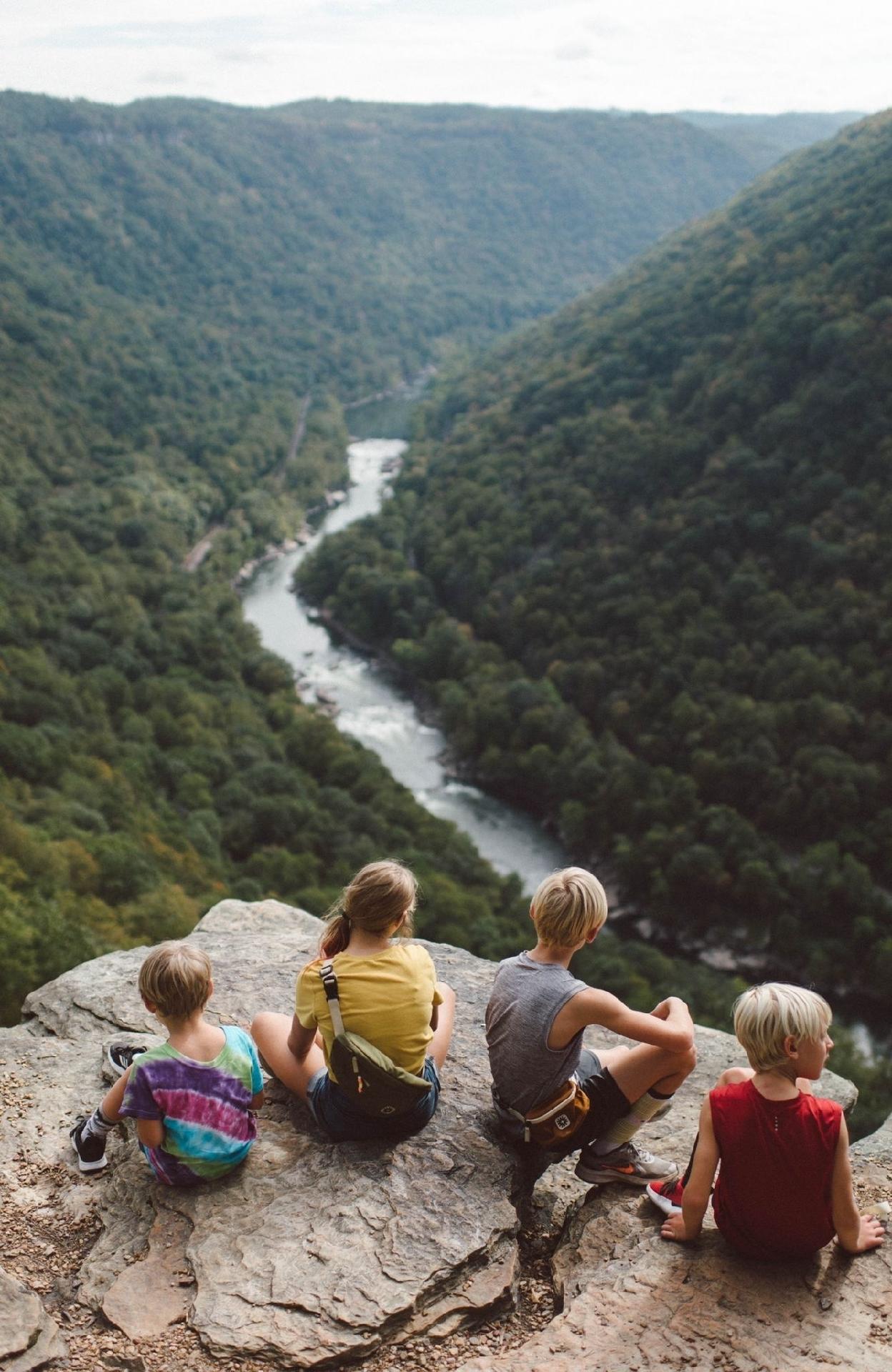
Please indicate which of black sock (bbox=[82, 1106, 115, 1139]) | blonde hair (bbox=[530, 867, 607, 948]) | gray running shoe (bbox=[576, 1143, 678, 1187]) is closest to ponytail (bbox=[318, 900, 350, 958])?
blonde hair (bbox=[530, 867, 607, 948])

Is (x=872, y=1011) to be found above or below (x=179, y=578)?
below

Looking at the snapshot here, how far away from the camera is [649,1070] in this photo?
554cm

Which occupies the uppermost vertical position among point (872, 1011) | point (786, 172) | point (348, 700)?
point (786, 172)

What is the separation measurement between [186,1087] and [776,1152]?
2904 millimetres

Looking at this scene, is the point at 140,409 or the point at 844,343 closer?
the point at 844,343

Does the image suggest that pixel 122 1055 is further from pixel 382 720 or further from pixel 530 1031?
pixel 382 720

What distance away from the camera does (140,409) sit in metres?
99.3

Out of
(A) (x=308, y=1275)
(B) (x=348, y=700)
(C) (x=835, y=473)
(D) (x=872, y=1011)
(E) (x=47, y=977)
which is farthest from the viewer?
(B) (x=348, y=700)

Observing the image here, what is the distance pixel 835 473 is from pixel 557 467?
20.9 m

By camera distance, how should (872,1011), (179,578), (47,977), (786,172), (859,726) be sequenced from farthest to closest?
(786,172), (179,578), (859,726), (872,1011), (47,977)

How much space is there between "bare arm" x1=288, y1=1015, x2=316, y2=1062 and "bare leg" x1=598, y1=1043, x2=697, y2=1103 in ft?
5.41

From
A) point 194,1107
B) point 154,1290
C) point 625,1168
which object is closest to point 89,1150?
point 194,1107

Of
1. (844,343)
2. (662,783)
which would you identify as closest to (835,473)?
(844,343)

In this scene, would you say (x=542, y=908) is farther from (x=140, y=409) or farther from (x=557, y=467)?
(x=140, y=409)
